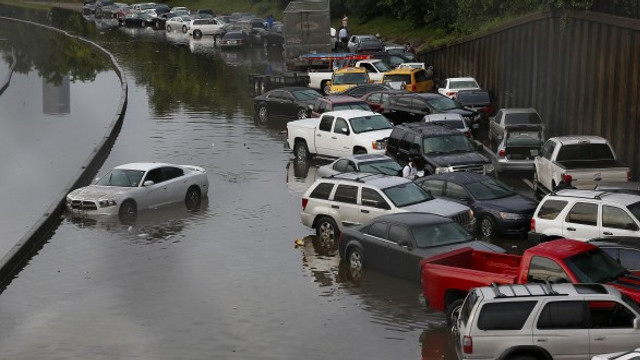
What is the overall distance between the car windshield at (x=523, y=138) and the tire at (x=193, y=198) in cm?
963

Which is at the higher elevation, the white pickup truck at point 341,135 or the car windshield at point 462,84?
the car windshield at point 462,84

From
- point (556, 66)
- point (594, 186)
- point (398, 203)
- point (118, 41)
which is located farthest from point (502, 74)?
point (118, 41)

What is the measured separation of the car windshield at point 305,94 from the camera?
46.2m

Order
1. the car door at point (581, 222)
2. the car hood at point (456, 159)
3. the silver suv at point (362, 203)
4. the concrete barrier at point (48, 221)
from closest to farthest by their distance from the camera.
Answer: the car door at point (581, 222), the concrete barrier at point (48, 221), the silver suv at point (362, 203), the car hood at point (456, 159)

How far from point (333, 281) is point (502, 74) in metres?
28.1

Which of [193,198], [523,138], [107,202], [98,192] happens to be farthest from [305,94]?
[107,202]

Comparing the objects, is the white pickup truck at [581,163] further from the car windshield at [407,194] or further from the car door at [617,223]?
the car door at [617,223]

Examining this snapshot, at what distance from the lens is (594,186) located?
28.2 metres

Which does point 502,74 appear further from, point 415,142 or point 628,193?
point 628,193

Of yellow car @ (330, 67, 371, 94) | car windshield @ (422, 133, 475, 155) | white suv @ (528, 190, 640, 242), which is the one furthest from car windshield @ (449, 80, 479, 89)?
white suv @ (528, 190, 640, 242)

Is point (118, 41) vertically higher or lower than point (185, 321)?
higher

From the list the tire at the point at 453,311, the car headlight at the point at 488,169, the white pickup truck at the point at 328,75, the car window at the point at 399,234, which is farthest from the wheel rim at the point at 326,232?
the white pickup truck at the point at 328,75

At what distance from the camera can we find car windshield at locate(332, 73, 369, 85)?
50.8m

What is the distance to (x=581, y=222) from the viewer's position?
75.0 ft
